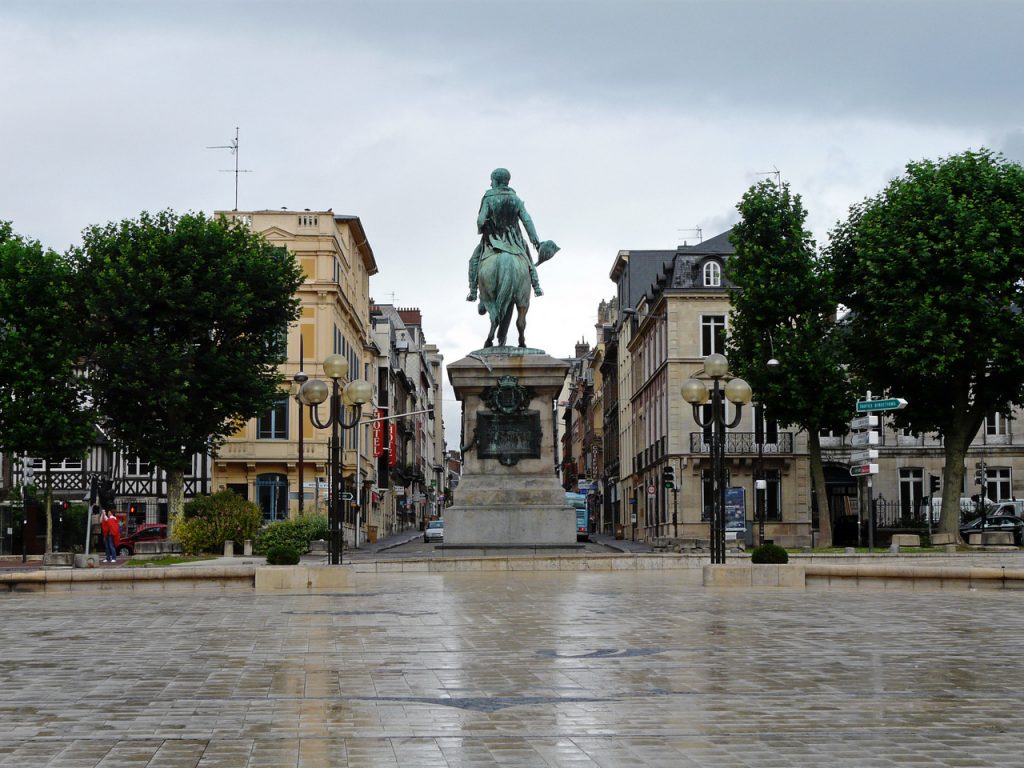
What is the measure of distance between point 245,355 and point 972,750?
4507cm

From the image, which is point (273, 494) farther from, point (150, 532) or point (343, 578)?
point (343, 578)

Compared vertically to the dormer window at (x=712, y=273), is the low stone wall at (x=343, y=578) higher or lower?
lower

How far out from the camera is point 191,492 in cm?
6931

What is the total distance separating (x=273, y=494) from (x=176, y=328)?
1956 centimetres

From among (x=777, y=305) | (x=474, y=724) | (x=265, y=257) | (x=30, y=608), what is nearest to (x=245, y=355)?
(x=265, y=257)

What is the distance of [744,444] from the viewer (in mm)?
67375

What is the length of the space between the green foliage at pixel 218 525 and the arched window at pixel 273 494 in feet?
78.2

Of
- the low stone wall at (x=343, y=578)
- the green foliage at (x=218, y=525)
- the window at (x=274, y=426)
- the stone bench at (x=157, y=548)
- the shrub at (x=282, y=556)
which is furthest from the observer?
the window at (x=274, y=426)

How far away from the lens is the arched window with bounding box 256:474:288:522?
227 feet

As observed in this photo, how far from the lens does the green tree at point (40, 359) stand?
161 ft

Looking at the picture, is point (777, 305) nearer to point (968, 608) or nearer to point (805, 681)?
point (968, 608)

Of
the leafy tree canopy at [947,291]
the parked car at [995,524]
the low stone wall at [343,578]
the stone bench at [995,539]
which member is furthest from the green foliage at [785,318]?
the low stone wall at [343,578]

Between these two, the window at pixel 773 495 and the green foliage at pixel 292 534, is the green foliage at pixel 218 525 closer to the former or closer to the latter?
the green foliage at pixel 292 534

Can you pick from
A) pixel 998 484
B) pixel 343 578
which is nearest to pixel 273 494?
pixel 998 484
